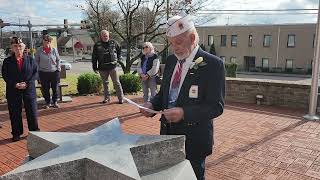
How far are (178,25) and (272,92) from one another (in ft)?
26.1

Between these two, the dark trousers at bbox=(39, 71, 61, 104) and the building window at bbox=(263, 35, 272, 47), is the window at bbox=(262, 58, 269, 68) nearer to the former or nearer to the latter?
the building window at bbox=(263, 35, 272, 47)

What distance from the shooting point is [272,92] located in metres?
9.75

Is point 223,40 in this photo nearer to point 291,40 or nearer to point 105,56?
point 291,40

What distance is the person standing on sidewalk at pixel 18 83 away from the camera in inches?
225

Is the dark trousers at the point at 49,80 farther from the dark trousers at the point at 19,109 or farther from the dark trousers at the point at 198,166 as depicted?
the dark trousers at the point at 198,166

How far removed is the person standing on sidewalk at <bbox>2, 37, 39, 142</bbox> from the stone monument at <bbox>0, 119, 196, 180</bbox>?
137 inches

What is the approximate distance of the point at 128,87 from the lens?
11289mm

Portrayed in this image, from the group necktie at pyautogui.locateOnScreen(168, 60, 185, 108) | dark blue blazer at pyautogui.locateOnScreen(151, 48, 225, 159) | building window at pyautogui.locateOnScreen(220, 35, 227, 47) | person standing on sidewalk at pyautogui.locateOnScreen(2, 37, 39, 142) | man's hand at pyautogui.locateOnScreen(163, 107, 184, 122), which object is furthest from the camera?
building window at pyautogui.locateOnScreen(220, 35, 227, 47)

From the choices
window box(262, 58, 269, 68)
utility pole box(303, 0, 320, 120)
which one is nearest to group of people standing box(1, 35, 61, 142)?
utility pole box(303, 0, 320, 120)

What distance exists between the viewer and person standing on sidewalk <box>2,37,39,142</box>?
18.8 ft

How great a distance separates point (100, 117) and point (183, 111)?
18.2 feet

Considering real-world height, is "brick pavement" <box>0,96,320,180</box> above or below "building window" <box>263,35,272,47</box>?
below

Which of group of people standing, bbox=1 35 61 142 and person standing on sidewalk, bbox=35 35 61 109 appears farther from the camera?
person standing on sidewalk, bbox=35 35 61 109

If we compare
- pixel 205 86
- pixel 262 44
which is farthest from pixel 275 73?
pixel 205 86
